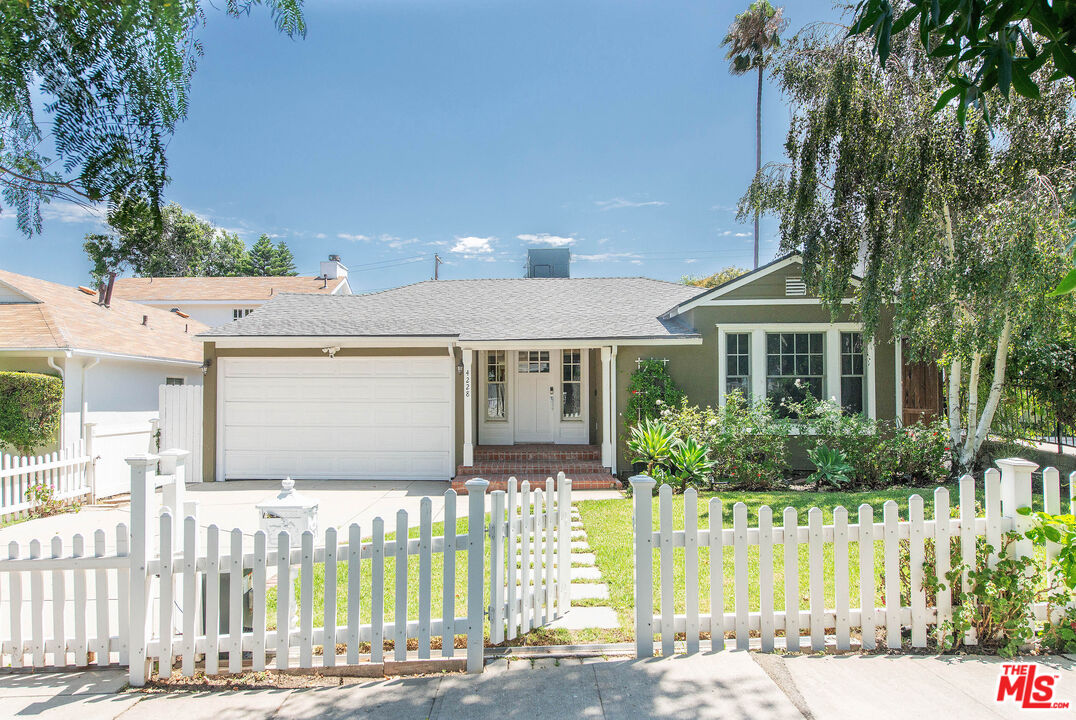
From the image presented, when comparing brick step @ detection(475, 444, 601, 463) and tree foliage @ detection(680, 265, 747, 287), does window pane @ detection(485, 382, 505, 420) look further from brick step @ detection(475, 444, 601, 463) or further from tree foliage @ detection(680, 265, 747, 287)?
tree foliage @ detection(680, 265, 747, 287)

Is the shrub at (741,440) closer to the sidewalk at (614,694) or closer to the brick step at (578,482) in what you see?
the brick step at (578,482)

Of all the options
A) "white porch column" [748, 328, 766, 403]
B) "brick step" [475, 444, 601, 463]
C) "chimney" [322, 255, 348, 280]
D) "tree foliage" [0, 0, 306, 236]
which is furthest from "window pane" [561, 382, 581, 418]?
"chimney" [322, 255, 348, 280]

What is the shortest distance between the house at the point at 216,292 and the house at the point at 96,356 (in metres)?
9.82

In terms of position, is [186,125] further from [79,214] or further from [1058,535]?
[1058,535]

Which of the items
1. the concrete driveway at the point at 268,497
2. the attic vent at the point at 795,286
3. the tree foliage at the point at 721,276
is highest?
the tree foliage at the point at 721,276

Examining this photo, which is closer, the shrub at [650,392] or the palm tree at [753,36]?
the shrub at [650,392]

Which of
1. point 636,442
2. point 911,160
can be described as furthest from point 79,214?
point 911,160

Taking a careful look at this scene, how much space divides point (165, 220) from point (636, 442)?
8122 millimetres

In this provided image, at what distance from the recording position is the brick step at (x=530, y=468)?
10484mm

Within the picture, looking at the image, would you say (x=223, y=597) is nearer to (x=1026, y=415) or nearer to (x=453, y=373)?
(x=453, y=373)

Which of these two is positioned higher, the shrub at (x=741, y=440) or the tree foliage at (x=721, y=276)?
the tree foliage at (x=721, y=276)

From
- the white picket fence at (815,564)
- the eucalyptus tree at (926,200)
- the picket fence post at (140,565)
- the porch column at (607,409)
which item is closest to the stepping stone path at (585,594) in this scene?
the white picket fence at (815,564)

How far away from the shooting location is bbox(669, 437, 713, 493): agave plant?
9.18 meters

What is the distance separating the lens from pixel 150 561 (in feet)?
11.2
